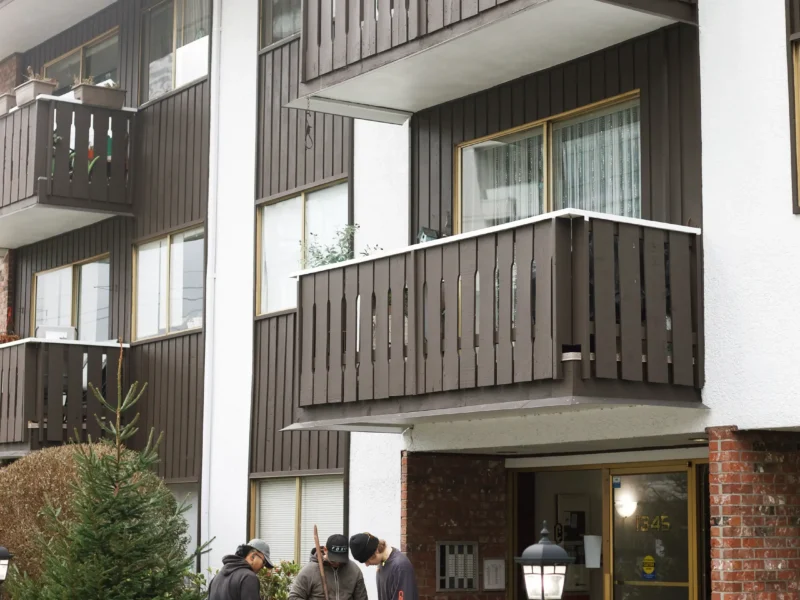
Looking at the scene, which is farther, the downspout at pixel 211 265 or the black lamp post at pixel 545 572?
the downspout at pixel 211 265

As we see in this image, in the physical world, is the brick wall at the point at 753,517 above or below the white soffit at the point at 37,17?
below

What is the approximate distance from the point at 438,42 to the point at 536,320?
3.04 meters

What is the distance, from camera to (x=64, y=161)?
1903 cm

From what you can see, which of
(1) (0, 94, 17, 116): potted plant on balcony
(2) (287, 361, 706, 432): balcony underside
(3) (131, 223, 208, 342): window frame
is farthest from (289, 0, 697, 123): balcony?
(1) (0, 94, 17, 116): potted plant on balcony

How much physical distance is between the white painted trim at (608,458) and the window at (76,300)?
7.90m

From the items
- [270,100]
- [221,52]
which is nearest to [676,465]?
[270,100]

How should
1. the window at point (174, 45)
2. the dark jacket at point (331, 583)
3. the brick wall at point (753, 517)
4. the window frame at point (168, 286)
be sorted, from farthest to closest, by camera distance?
the window at point (174, 45) → the window frame at point (168, 286) → the dark jacket at point (331, 583) → the brick wall at point (753, 517)

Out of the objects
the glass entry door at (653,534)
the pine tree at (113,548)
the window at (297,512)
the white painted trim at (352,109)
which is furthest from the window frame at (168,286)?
the glass entry door at (653,534)

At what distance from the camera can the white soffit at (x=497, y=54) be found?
37.6 feet

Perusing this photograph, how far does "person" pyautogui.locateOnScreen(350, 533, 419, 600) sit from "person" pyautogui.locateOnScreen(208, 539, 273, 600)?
781mm

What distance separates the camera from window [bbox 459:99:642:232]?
1200 cm

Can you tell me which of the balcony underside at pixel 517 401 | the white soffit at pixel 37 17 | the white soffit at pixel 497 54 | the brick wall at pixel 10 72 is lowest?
the balcony underside at pixel 517 401

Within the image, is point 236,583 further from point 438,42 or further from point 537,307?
point 438,42

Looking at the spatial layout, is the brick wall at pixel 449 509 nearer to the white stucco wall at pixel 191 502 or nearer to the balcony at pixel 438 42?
the balcony at pixel 438 42
